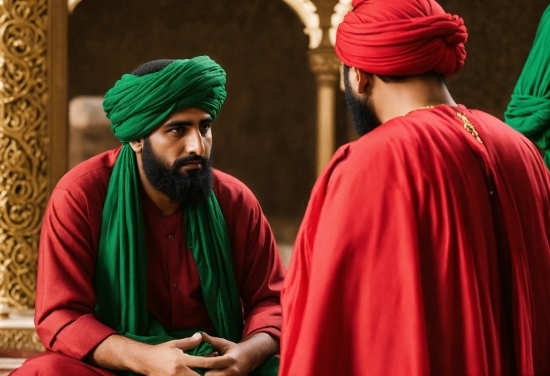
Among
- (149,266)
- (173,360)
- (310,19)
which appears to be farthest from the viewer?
(310,19)

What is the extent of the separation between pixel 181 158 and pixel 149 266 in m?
0.35

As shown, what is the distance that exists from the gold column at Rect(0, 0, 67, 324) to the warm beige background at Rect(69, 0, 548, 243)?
3.54 feet

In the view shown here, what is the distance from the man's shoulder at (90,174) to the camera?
2.71 meters

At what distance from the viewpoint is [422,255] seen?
1896 millimetres

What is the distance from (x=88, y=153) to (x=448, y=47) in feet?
11.4

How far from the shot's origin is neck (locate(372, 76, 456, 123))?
2062 mm

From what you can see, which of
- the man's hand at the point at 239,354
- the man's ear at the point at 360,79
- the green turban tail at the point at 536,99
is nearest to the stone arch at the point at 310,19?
the green turban tail at the point at 536,99

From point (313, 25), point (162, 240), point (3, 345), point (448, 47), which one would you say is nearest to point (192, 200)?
point (162, 240)

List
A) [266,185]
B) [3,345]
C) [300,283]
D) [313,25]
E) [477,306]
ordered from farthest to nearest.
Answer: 1. [266,185]
2. [313,25]
3. [3,345]
4. [300,283]
5. [477,306]

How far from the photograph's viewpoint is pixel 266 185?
549cm

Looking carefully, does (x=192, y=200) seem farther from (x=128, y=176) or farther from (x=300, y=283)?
(x=300, y=283)

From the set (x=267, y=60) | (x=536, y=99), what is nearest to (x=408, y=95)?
(x=536, y=99)

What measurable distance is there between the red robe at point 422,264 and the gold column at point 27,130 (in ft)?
8.10

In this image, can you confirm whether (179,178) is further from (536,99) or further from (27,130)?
(27,130)
